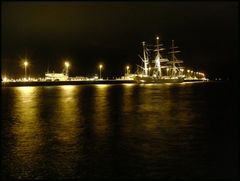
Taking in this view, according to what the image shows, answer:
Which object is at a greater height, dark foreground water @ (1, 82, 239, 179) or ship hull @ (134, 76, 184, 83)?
ship hull @ (134, 76, 184, 83)

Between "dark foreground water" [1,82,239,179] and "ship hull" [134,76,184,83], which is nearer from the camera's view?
"dark foreground water" [1,82,239,179]

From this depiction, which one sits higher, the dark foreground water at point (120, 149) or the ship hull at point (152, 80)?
the ship hull at point (152, 80)

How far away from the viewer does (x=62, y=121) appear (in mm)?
25375

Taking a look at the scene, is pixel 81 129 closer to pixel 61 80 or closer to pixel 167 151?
pixel 167 151

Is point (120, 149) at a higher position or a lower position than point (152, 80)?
lower

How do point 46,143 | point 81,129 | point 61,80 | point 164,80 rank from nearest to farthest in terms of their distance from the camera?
point 46,143 < point 81,129 < point 164,80 < point 61,80

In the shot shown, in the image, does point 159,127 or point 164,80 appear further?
point 164,80

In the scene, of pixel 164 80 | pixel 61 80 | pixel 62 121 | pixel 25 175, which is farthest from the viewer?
pixel 61 80

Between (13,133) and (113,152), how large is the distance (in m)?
7.16

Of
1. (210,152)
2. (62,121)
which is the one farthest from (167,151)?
(62,121)

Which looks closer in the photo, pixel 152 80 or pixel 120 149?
pixel 120 149

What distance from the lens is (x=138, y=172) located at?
12.3m

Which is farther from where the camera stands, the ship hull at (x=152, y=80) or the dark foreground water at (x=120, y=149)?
the ship hull at (x=152, y=80)

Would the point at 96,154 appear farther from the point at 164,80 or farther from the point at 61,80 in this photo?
the point at 61,80
